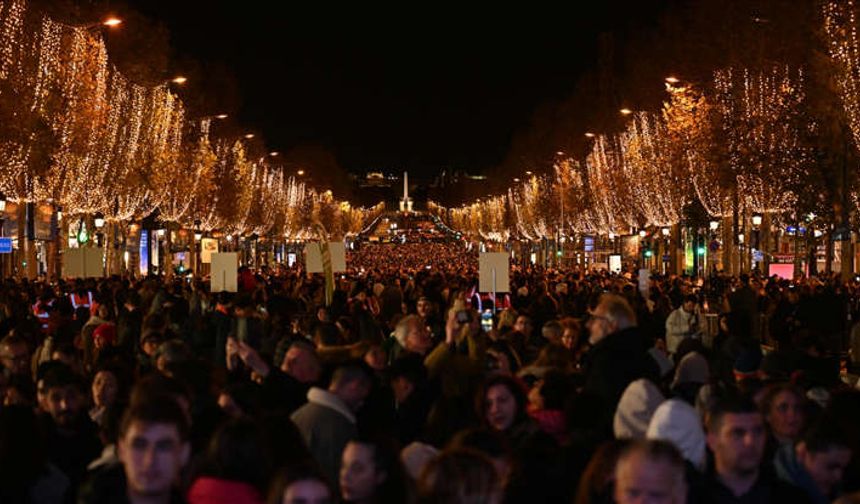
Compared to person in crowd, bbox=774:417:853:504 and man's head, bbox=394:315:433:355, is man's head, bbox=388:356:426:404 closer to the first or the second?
man's head, bbox=394:315:433:355

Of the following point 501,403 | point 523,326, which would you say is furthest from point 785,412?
point 523,326

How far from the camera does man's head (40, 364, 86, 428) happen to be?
9.41m

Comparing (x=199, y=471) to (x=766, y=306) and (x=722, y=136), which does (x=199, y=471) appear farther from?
(x=722, y=136)

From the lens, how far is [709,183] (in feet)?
176

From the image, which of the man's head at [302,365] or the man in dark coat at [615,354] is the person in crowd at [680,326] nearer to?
the man in dark coat at [615,354]

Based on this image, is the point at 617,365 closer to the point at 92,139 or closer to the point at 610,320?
the point at 610,320

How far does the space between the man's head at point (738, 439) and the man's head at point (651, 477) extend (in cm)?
125

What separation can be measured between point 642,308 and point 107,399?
15319 mm

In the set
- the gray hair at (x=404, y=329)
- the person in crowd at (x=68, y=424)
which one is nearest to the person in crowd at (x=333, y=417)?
the person in crowd at (x=68, y=424)

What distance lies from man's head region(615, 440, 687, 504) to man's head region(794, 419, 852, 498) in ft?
6.05

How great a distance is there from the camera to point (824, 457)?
7.36 meters

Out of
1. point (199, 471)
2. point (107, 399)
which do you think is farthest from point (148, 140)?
point (199, 471)

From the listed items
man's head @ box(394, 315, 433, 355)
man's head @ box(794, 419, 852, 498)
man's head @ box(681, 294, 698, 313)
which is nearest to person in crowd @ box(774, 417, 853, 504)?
man's head @ box(794, 419, 852, 498)

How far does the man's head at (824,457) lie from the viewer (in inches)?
290
